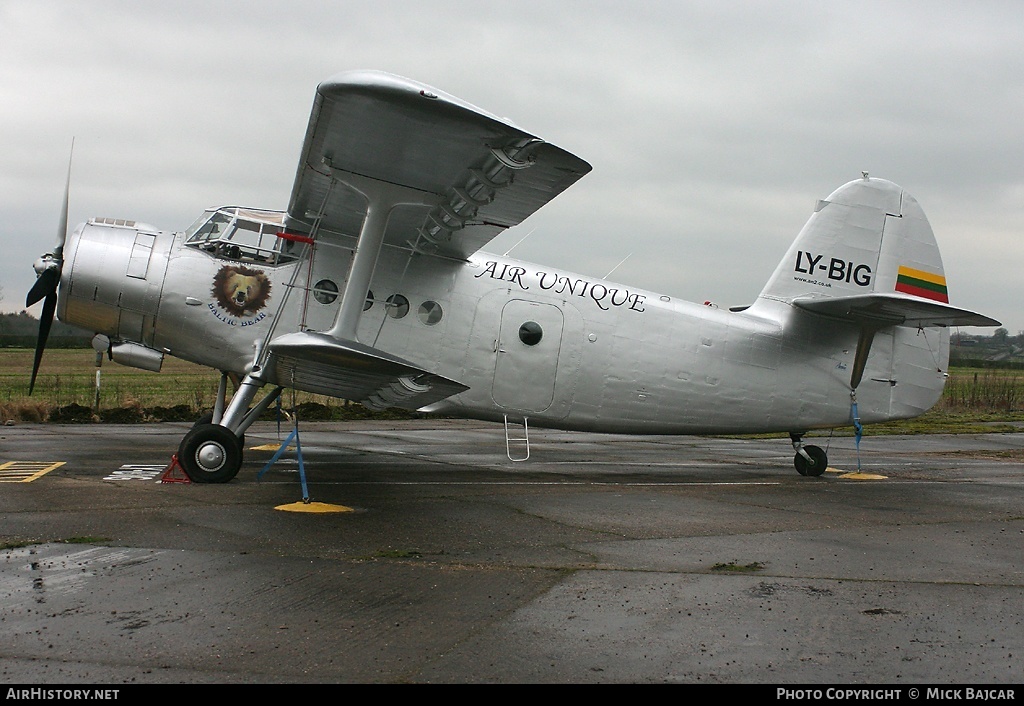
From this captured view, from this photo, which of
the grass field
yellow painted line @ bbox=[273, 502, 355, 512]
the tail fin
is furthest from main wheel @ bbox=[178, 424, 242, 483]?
the tail fin

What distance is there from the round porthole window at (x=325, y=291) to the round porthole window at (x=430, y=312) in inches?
44.0

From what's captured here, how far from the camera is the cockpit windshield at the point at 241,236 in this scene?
10773 mm

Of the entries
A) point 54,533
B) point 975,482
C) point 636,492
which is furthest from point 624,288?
point 54,533

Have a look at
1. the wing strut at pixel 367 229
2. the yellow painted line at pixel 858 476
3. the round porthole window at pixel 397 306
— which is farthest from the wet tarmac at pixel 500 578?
the round porthole window at pixel 397 306

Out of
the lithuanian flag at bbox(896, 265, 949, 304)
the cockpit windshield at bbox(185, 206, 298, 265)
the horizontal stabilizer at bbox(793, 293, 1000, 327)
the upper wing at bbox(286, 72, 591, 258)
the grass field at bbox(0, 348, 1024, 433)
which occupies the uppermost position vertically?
the lithuanian flag at bbox(896, 265, 949, 304)

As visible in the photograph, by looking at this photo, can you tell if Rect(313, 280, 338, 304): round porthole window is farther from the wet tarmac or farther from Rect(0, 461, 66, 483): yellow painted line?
Rect(0, 461, 66, 483): yellow painted line

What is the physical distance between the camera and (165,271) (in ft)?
34.9

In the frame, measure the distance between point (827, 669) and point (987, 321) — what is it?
24.8ft

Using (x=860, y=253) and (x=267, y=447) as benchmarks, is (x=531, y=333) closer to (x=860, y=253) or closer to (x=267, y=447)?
(x=860, y=253)

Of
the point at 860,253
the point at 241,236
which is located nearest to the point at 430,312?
the point at 241,236

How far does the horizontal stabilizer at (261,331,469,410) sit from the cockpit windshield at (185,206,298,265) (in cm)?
165

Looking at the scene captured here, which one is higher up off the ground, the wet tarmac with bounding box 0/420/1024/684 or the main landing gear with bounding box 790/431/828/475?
the main landing gear with bounding box 790/431/828/475

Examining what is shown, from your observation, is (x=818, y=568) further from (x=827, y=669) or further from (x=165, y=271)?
(x=165, y=271)

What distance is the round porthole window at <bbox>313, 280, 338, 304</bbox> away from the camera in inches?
431
